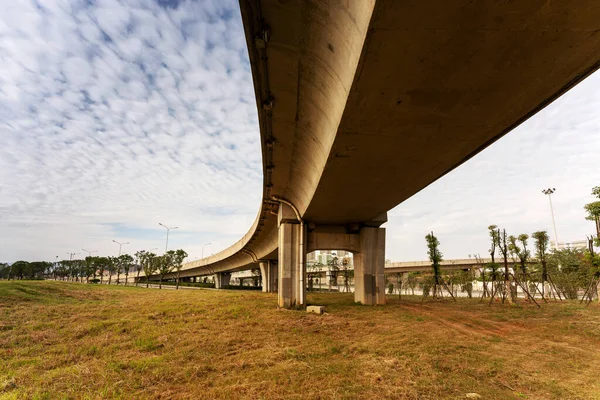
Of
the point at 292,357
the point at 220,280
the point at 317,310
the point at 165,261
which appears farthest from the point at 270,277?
the point at 292,357

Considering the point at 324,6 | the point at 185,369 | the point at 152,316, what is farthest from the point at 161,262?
the point at 324,6

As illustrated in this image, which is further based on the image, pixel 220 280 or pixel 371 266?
pixel 220 280

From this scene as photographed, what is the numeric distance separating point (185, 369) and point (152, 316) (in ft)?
32.1

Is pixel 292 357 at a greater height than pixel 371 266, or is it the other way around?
pixel 371 266

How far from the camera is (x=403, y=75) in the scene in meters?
7.15

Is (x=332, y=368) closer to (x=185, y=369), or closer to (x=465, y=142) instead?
(x=185, y=369)

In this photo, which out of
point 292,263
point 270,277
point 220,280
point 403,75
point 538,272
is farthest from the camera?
point 220,280

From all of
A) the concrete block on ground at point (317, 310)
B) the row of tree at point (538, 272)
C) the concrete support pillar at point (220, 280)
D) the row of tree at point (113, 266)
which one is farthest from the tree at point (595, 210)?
the concrete support pillar at point (220, 280)

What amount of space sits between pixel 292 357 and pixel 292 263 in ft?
45.9

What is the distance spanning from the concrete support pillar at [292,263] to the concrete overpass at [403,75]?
9313mm

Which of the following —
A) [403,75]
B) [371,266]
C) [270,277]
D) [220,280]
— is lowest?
[220,280]

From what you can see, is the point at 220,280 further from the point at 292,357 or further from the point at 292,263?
the point at 292,357

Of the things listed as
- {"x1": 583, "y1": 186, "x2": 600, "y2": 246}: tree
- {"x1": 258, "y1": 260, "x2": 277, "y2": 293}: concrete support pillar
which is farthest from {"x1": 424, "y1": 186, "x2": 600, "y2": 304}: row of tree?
{"x1": 258, "y1": 260, "x2": 277, "y2": 293}: concrete support pillar

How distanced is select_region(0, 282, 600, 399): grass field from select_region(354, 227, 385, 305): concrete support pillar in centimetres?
805
